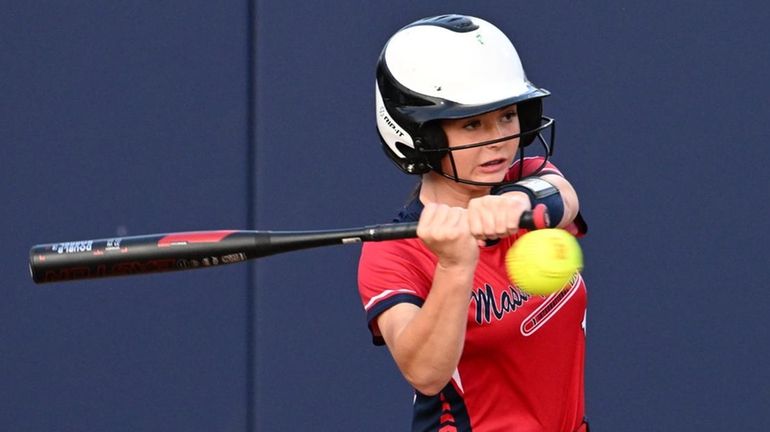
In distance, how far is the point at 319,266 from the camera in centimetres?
420

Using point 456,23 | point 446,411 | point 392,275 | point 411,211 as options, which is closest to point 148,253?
point 392,275

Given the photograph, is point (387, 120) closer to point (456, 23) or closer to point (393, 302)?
point (456, 23)

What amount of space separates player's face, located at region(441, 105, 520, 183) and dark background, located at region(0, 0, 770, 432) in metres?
1.21

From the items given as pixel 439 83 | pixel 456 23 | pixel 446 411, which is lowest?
pixel 446 411

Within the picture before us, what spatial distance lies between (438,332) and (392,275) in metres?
0.28

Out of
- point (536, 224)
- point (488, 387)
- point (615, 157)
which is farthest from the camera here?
point (615, 157)

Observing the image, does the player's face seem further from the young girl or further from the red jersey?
the red jersey

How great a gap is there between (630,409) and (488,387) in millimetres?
1345

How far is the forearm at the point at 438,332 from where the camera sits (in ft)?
8.43

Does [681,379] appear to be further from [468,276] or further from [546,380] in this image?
[468,276]

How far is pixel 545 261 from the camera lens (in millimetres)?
2506

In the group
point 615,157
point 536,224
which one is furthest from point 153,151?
point 536,224

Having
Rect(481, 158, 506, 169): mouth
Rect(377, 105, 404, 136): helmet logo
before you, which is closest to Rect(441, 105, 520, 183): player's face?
Rect(481, 158, 506, 169): mouth

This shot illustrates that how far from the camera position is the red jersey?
2846mm
